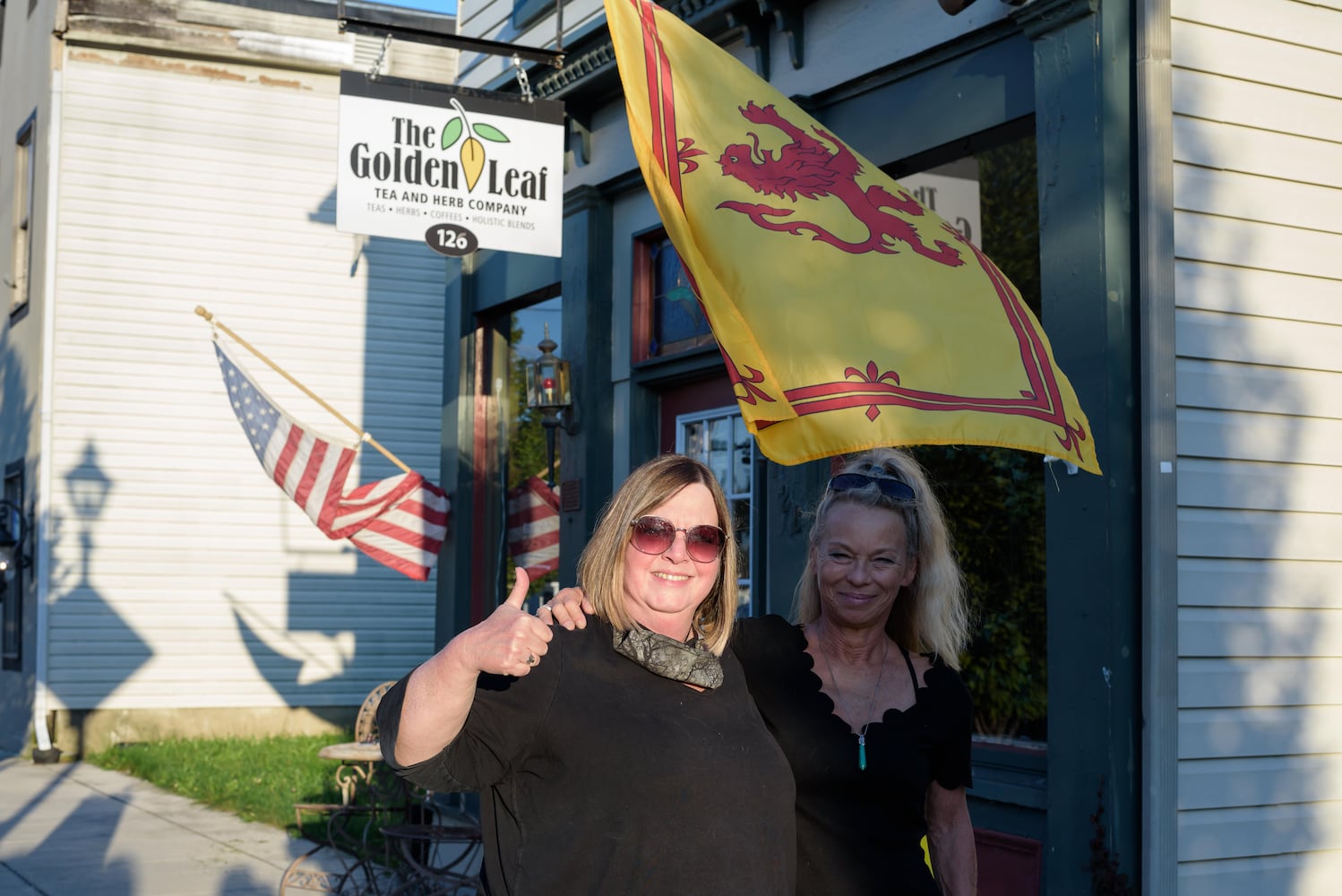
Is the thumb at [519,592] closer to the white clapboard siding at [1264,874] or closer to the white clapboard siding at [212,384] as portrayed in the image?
the white clapboard siding at [1264,874]

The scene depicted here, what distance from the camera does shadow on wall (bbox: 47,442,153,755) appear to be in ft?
51.4

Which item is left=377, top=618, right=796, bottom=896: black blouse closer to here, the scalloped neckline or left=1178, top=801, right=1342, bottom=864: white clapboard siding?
the scalloped neckline

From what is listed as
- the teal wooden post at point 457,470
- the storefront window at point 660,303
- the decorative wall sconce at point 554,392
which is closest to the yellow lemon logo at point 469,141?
the storefront window at point 660,303

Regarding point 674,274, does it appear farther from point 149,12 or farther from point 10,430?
point 10,430

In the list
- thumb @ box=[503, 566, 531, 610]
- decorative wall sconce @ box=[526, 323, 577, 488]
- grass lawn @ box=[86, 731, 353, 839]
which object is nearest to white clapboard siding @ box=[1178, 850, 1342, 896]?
thumb @ box=[503, 566, 531, 610]

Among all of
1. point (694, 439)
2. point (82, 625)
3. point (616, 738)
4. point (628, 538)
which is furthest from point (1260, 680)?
point (82, 625)

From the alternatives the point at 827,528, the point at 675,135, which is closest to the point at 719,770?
the point at 827,528

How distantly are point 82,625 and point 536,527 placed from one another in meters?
7.78

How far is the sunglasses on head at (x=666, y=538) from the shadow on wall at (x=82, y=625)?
14.4m

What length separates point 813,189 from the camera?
14.1ft

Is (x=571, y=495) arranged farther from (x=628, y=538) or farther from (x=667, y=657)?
(x=667, y=657)

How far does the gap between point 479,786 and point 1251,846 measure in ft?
13.8

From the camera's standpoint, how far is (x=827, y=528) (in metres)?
3.47

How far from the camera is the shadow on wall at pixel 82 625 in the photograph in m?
15.7
